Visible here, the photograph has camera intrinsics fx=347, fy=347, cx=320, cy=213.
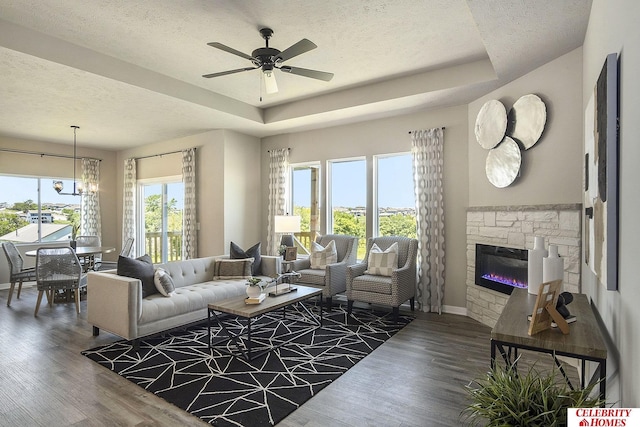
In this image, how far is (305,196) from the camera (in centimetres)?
630

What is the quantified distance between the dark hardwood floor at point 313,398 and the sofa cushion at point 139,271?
662 millimetres

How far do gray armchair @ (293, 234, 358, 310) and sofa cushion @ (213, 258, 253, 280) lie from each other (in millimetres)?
752

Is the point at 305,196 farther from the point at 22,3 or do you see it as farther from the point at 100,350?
the point at 22,3

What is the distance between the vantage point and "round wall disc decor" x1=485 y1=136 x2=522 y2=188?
3.78m

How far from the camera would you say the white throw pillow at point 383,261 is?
4.72 meters

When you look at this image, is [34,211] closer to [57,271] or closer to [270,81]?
[57,271]

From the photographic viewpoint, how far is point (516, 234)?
12.6ft

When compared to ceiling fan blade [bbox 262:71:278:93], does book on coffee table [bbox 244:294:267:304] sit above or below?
below

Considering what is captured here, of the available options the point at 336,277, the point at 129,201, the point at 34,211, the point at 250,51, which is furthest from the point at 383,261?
the point at 34,211

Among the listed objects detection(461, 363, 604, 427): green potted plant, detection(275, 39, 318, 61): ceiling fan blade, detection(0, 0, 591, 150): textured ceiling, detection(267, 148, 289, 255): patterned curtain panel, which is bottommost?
detection(461, 363, 604, 427): green potted plant

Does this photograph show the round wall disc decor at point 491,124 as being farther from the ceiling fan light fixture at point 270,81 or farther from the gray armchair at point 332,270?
the ceiling fan light fixture at point 270,81

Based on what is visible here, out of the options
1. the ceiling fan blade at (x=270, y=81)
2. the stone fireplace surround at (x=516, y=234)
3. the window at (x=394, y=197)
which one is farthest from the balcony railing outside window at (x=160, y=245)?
the stone fireplace surround at (x=516, y=234)

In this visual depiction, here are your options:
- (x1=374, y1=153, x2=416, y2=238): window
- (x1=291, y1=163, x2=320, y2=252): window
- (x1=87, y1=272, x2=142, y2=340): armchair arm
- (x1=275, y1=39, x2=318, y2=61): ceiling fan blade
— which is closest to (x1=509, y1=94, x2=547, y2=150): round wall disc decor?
(x1=374, y1=153, x2=416, y2=238): window

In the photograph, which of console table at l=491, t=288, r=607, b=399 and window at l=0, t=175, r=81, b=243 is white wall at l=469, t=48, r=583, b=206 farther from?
window at l=0, t=175, r=81, b=243
